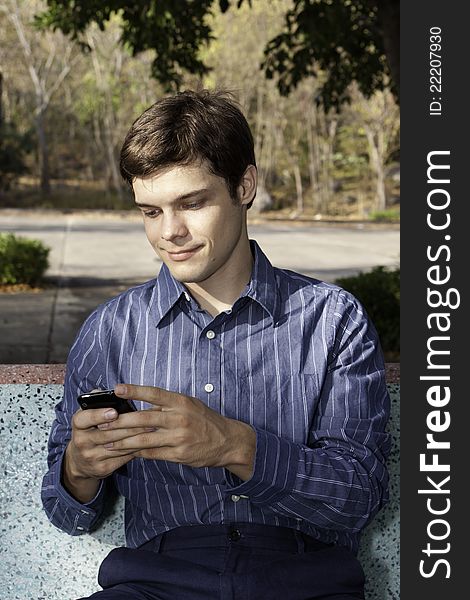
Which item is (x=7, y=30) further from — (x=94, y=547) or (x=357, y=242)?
(x=94, y=547)

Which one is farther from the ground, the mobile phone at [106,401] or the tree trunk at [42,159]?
the mobile phone at [106,401]

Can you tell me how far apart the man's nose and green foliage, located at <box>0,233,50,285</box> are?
1226 centimetres

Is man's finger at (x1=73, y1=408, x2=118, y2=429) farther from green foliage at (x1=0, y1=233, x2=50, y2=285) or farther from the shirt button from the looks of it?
green foliage at (x1=0, y1=233, x2=50, y2=285)

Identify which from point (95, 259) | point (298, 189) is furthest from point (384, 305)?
point (298, 189)

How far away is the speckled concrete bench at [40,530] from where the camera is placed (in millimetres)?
2568

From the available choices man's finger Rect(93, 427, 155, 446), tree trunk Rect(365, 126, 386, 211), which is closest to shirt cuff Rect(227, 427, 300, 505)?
man's finger Rect(93, 427, 155, 446)

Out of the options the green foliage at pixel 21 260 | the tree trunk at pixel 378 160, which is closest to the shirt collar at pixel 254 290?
the green foliage at pixel 21 260

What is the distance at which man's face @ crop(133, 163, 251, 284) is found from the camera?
2.10 m

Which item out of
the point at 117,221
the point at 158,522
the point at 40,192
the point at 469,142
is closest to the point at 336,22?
the point at 469,142

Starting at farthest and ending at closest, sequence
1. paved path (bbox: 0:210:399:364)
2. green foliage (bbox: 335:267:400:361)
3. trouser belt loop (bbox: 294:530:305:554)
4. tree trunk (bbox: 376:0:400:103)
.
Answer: paved path (bbox: 0:210:399:364) → green foliage (bbox: 335:267:400:361) → tree trunk (bbox: 376:0:400:103) → trouser belt loop (bbox: 294:530:305:554)

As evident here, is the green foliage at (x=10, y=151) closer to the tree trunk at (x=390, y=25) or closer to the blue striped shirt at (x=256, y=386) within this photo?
the tree trunk at (x=390, y=25)

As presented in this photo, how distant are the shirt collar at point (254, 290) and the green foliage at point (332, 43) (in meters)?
5.98

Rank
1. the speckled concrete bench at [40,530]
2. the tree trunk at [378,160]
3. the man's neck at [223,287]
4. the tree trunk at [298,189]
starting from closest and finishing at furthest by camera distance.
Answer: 1. the man's neck at [223,287]
2. the speckled concrete bench at [40,530]
3. the tree trunk at [378,160]
4. the tree trunk at [298,189]

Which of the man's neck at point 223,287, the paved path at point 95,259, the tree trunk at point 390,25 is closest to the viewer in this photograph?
the man's neck at point 223,287
